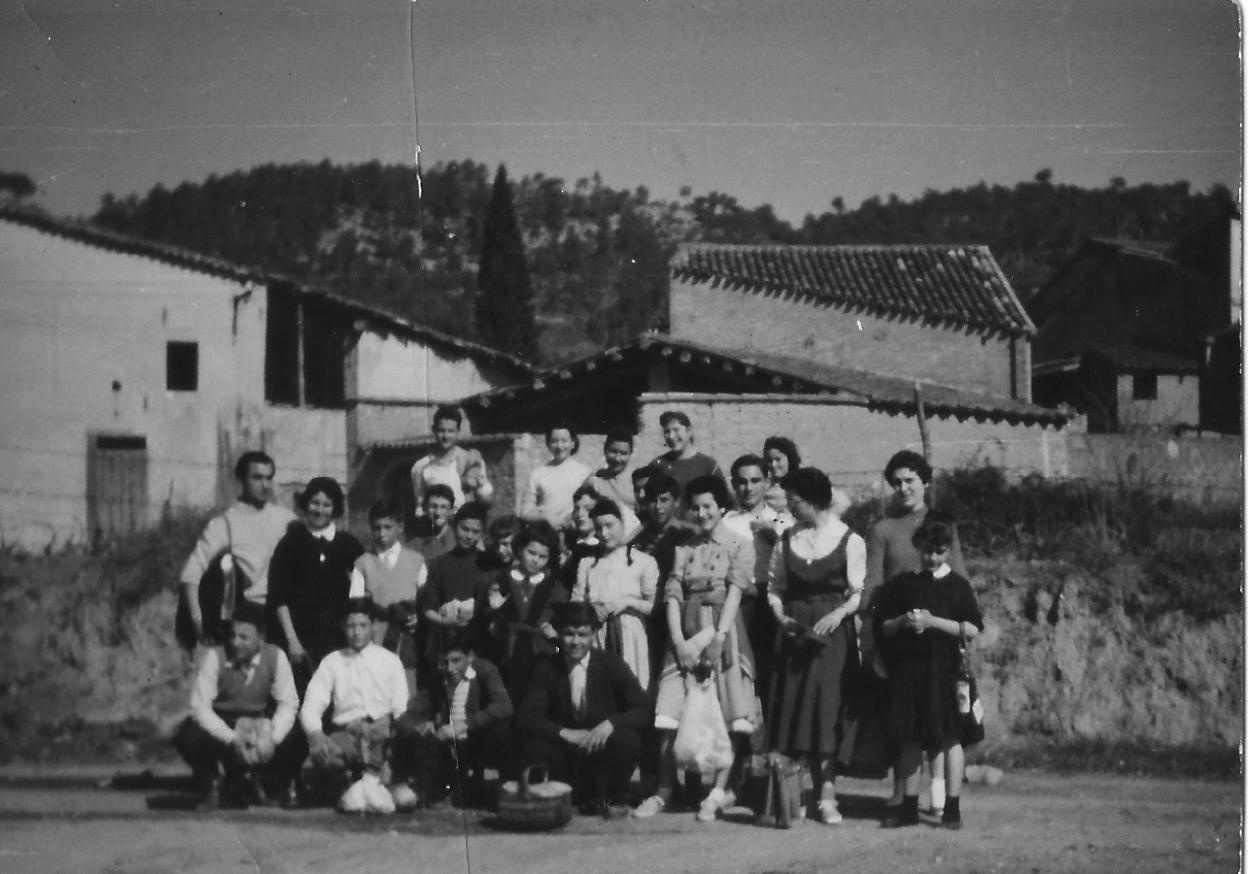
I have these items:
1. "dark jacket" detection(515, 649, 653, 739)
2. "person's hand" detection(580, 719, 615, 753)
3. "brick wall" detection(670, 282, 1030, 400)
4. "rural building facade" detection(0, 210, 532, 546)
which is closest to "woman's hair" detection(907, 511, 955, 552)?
"dark jacket" detection(515, 649, 653, 739)

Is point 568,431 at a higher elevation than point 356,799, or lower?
higher

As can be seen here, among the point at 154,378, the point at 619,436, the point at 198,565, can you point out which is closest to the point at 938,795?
the point at 619,436

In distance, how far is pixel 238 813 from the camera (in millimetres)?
6926

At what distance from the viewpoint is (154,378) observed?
324 inches

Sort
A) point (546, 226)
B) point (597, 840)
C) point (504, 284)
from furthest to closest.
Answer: point (504, 284) → point (546, 226) → point (597, 840)

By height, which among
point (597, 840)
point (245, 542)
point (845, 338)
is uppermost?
point (845, 338)

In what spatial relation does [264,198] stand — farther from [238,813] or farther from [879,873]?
[879,873]

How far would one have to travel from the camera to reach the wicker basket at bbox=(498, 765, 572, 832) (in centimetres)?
662

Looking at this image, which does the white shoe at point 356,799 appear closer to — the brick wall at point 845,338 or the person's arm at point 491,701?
the person's arm at point 491,701

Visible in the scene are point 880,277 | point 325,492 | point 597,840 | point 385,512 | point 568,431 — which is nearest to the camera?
point 597,840

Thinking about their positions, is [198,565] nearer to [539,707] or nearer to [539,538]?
[539,538]

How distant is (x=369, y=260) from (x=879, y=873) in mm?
3878

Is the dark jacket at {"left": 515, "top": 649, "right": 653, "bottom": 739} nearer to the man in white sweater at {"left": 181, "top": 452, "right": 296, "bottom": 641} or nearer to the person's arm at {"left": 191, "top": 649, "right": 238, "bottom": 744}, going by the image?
the person's arm at {"left": 191, "top": 649, "right": 238, "bottom": 744}

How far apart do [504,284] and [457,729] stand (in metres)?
2.45
